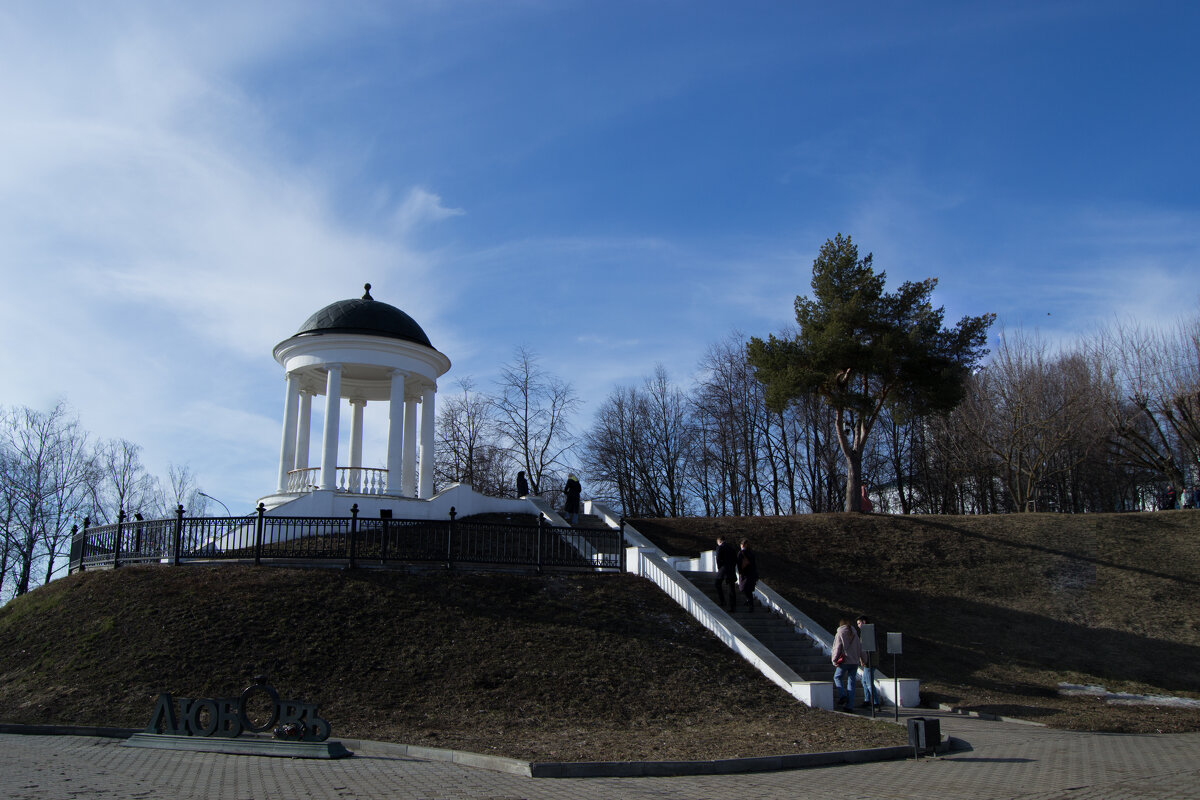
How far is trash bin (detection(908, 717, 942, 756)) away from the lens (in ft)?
34.0

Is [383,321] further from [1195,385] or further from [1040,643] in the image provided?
[1195,385]

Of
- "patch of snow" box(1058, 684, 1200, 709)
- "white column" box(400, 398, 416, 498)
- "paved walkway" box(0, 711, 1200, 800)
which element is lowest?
"patch of snow" box(1058, 684, 1200, 709)

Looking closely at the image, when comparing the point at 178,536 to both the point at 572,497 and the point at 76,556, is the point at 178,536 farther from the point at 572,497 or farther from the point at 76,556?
the point at 572,497

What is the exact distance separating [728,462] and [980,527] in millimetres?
16395

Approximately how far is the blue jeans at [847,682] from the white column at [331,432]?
14228 millimetres

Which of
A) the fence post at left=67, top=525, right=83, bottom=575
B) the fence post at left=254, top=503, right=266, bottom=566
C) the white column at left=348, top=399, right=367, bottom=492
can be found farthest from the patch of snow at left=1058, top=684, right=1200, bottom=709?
the fence post at left=67, top=525, right=83, bottom=575

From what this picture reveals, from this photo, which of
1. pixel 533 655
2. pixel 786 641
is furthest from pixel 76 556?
pixel 786 641

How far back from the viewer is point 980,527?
27.5m

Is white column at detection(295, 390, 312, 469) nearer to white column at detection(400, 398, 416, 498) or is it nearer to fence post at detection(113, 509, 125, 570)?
white column at detection(400, 398, 416, 498)

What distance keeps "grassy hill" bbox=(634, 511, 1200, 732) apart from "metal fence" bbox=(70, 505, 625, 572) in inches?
248

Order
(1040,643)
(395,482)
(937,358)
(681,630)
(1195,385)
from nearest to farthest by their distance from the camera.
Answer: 1. (681,630)
2. (1040,643)
3. (395,482)
4. (937,358)
5. (1195,385)

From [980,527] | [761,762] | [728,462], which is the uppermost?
[728,462]

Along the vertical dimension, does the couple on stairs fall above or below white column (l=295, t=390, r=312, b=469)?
below

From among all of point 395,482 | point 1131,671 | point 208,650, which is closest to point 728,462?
→ point 395,482
